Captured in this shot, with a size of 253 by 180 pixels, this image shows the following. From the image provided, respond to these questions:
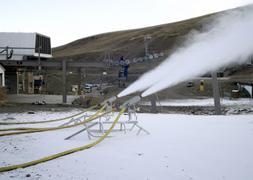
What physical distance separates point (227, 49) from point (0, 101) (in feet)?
52.1

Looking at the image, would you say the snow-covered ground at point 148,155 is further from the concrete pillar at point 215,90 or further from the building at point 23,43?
the building at point 23,43

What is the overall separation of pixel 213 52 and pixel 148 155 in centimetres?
517

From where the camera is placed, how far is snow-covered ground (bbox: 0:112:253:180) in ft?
17.3

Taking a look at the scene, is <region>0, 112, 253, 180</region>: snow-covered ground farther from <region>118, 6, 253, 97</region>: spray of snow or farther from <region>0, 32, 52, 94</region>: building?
<region>0, 32, 52, 94</region>: building

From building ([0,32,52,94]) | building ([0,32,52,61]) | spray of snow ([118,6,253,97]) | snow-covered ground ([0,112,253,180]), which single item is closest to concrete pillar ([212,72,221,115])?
spray of snow ([118,6,253,97])

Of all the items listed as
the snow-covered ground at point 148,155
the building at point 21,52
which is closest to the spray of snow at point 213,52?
the snow-covered ground at point 148,155

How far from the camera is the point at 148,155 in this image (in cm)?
632

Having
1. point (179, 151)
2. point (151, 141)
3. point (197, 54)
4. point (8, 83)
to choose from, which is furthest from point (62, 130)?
point (8, 83)

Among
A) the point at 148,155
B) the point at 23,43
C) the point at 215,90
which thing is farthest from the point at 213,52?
the point at 23,43

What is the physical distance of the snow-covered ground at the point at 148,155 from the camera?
5.26 meters

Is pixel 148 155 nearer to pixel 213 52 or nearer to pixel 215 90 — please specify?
pixel 213 52

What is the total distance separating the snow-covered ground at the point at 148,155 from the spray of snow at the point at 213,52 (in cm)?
208

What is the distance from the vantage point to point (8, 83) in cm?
3938

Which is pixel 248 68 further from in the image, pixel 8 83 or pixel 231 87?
pixel 8 83
